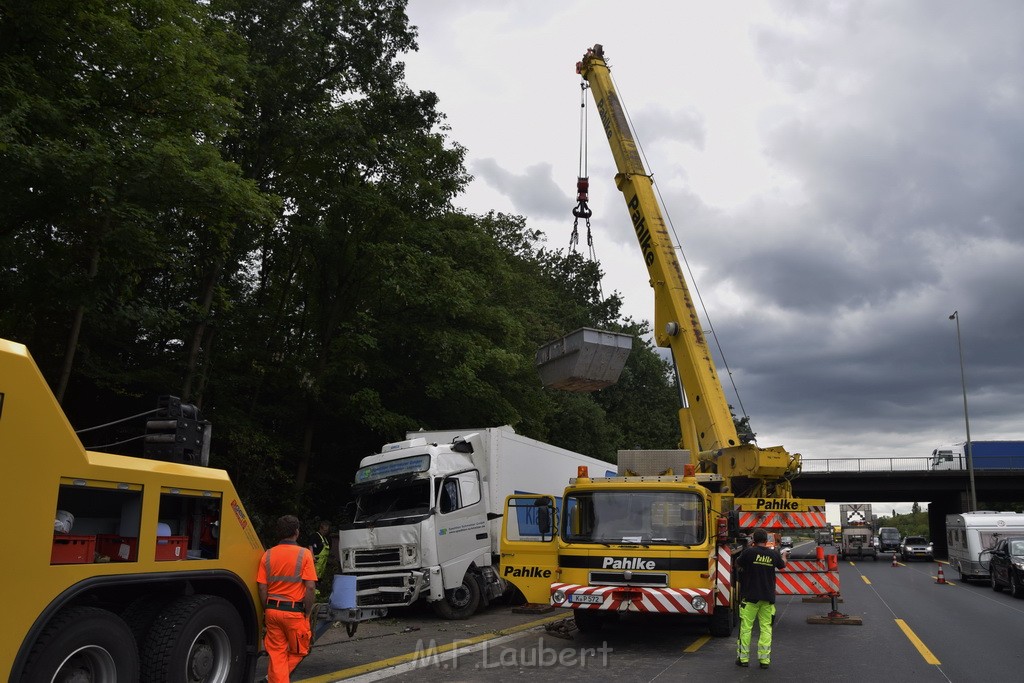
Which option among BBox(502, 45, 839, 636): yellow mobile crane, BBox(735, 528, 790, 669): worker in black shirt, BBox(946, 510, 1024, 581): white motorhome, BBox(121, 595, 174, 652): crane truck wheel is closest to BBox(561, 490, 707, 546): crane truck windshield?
BBox(502, 45, 839, 636): yellow mobile crane

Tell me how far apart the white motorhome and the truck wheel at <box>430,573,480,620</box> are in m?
17.1

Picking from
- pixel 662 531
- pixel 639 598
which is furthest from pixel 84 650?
pixel 662 531

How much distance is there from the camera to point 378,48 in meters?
21.7

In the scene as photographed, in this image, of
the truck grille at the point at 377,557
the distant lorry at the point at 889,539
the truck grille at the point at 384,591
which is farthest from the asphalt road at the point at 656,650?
the distant lorry at the point at 889,539

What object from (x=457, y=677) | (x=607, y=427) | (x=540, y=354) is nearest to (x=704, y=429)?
(x=540, y=354)

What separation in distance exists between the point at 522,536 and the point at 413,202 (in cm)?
1396

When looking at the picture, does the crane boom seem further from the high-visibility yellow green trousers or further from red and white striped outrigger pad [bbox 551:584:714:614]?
the high-visibility yellow green trousers

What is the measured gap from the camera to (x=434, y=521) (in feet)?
44.5

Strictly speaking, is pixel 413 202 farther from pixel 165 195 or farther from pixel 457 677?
pixel 457 677

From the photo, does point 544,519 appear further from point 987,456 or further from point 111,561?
point 987,456

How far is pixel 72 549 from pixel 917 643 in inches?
429

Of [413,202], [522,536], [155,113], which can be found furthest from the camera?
[413,202]

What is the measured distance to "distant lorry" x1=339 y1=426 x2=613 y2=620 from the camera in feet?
44.0

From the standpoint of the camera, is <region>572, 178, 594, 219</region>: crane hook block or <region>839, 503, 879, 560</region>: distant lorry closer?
<region>572, 178, 594, 219</region>: crane hook block
